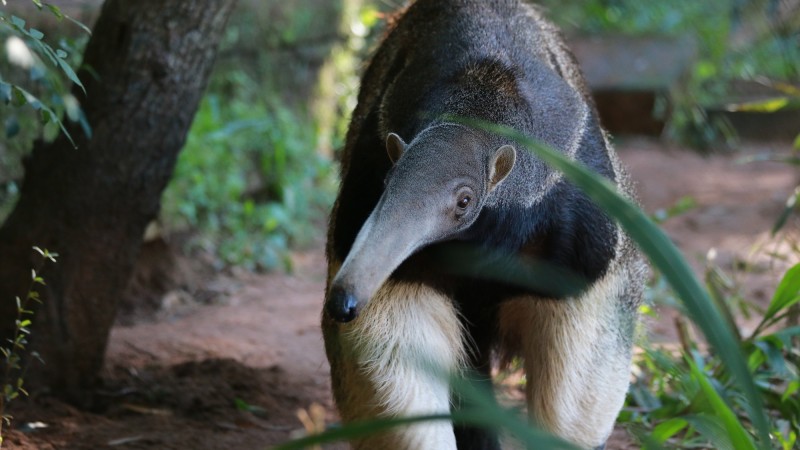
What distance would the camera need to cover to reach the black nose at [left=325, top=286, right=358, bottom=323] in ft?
8.66

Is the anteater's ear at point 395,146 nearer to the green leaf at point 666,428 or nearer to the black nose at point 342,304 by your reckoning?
the black nose at point 342,304

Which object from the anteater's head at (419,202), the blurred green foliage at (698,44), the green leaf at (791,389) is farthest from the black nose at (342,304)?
the blurred green foliage at (698,44)

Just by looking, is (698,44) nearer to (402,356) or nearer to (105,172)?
(105,172)

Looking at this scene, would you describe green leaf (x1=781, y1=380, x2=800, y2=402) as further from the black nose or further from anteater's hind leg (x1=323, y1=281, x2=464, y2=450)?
the black nose

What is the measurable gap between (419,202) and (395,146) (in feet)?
1.05

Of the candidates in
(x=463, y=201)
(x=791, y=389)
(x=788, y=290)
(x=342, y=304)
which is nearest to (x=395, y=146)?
(x=463, y=201)

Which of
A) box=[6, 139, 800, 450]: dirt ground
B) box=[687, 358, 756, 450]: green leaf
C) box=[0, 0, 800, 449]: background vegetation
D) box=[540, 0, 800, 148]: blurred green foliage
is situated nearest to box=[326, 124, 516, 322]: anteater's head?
box=[687, 358, 756, 450]: green leaf

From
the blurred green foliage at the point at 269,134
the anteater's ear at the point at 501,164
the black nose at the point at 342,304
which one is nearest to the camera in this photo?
the black nose at the point at 342,304

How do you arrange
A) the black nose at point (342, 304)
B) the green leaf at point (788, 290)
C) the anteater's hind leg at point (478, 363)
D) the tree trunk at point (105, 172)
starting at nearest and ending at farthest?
the black nose at point (342, 304), the anteater's hind leg at point (478, 363), the green leaf at point (788, 290), the tree trunk at point (105, 172)

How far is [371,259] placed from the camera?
2762mm

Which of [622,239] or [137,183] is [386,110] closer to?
[622,239]

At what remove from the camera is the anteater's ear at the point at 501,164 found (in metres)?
3.34

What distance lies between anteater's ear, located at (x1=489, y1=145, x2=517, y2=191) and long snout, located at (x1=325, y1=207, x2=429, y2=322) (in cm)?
44

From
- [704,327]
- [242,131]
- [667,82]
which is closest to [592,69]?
[667,82]
